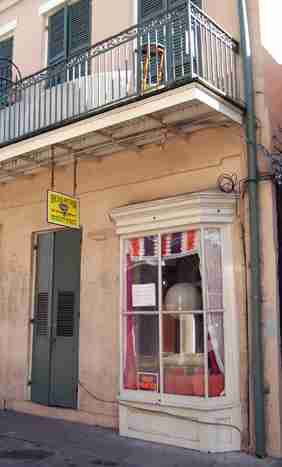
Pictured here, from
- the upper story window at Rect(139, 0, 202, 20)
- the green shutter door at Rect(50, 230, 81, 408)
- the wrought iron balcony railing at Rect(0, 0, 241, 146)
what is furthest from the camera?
the green shutter door at Rect(50, 230, 81, 408)

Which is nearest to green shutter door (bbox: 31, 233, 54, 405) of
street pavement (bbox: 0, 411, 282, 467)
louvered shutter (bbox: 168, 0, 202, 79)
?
street pavement (bbox: 0, 411, 282, 467)

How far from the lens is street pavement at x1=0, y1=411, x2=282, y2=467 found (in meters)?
5.95

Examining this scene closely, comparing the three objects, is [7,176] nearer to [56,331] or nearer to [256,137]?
[56,331]

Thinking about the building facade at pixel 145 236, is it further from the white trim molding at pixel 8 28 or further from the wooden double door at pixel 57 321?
the white trim molding at pixel 8 28

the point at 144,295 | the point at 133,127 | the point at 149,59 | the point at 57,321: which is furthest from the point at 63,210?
the point at 149,59

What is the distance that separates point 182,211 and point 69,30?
4.65 m

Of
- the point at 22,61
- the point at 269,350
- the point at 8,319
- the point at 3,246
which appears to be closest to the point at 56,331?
the point at 8,319

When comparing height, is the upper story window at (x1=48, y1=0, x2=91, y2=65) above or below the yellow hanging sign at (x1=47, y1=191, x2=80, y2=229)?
above

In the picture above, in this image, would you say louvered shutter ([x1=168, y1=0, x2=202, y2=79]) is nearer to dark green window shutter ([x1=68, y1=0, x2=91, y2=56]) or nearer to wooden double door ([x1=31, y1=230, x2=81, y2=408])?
dark green window shutter ([x1=68, y1=0, x2=91, y2=56])

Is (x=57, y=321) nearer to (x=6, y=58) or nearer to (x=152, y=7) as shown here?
(x=152, y=7)

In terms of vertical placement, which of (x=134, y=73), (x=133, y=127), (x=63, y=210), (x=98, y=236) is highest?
(x=134, y=73)

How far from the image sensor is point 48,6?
955 centimetres

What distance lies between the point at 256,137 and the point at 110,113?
1906 mm

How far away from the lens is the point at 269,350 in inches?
243
